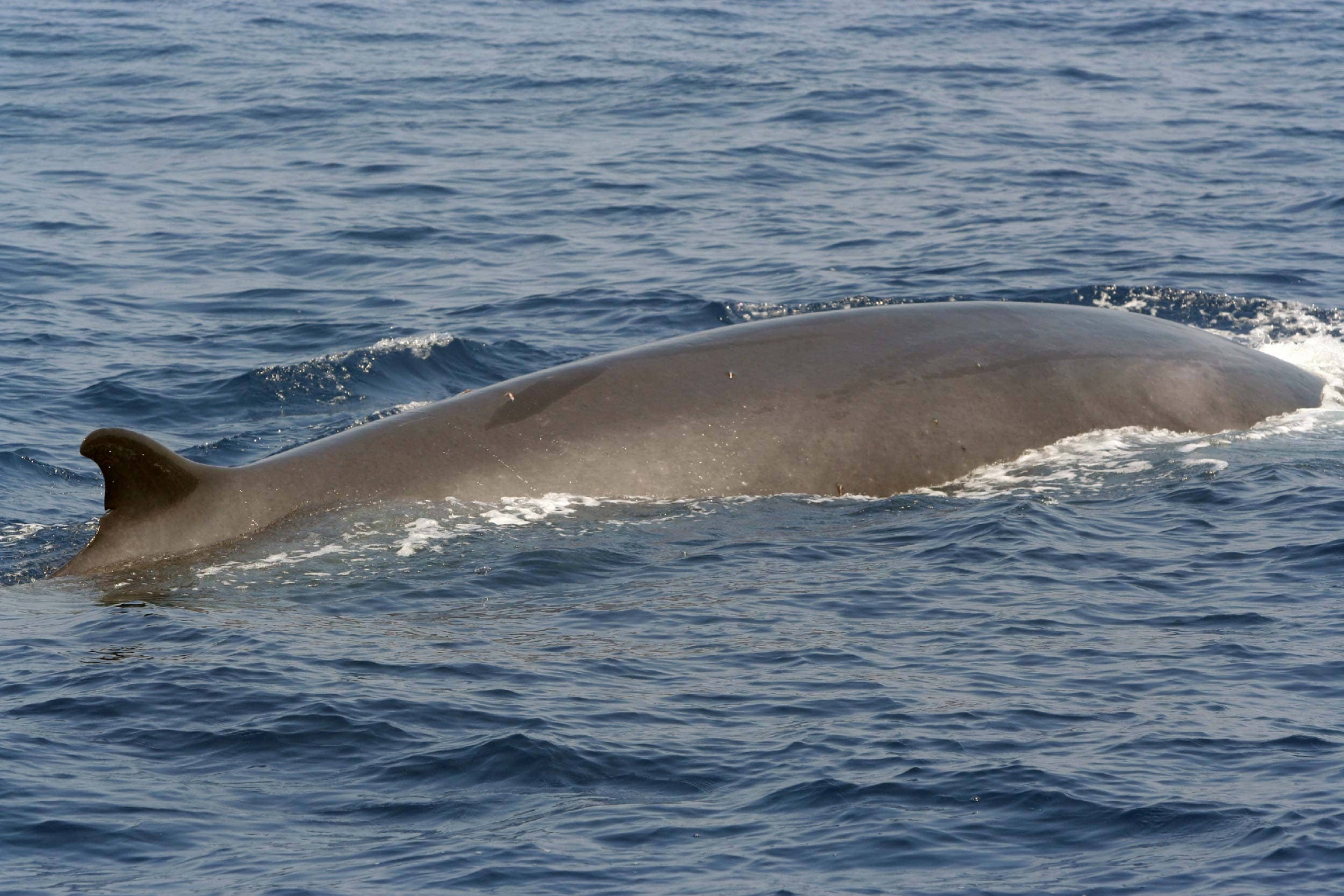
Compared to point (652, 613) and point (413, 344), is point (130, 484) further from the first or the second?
point (413, 344)

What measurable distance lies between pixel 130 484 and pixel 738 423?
4.40 metres

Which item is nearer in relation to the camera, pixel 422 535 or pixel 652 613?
pixel 652 613

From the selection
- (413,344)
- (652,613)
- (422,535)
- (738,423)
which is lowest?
(413,344)

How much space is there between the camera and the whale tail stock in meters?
11.2

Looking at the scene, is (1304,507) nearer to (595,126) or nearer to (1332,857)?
(1332,857)

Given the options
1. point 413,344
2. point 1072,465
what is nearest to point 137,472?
point 1072,465

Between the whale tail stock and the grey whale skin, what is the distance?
0.02 metres

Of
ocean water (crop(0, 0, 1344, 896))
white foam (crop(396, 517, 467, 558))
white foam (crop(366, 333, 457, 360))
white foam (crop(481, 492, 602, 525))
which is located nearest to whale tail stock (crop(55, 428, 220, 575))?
ocean water (crop(0, 0, 1344, 896))

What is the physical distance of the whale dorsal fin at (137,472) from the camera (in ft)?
36.5

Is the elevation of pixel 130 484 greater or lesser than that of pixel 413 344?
greater

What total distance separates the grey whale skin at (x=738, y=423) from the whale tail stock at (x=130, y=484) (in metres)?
0.02

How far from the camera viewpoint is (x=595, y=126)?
124 feet

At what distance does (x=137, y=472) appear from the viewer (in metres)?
11.5

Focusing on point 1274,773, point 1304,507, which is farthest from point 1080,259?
point 1274,773
